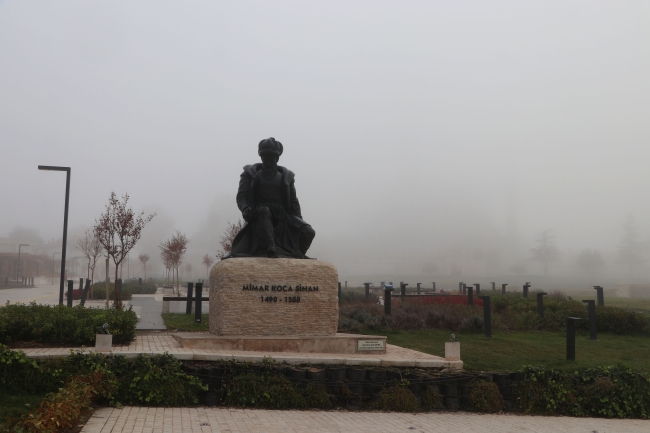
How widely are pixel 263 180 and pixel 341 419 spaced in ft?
18.0

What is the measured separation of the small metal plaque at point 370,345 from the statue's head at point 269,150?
12.9ft

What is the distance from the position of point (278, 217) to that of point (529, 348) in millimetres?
5911

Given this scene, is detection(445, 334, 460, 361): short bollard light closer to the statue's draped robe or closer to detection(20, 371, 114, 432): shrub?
the statue's draped robe

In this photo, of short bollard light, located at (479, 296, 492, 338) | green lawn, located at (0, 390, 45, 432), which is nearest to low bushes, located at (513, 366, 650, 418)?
short bollard light, located at (479, 296, 492, 338)

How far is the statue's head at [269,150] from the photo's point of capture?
11578mm

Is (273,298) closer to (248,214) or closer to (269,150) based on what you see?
(248,214)

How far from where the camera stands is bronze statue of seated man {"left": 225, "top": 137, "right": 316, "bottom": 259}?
37.4ft

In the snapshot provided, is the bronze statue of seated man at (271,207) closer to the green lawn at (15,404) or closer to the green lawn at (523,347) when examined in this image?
the green lawn at (523,347)

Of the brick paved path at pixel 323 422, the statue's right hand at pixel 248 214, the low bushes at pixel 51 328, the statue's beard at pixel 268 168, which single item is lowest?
the brick paved path at pixel 323 422

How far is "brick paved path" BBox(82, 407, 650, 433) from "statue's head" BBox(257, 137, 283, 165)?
5311mm

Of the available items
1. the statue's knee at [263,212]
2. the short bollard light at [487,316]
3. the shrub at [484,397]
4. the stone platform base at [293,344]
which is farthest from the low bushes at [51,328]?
the short bollard light at [487,316]

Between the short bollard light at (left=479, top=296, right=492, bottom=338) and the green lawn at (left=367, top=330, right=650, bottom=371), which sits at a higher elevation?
the short bollard light at (left=479, top=296, right=492, bottom=338)

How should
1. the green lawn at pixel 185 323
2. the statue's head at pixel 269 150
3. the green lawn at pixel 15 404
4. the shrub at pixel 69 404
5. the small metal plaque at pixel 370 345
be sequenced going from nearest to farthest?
the shrub at pixel 69 404 < the green lawn at pixel 15 404 < the small metal plaque at pixel 370 345 < the statue's head at pixel 269 150 < the green lawn at pixel 185 323

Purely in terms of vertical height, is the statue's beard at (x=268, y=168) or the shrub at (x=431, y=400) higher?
the statue's beard at (x=268, y=168)
